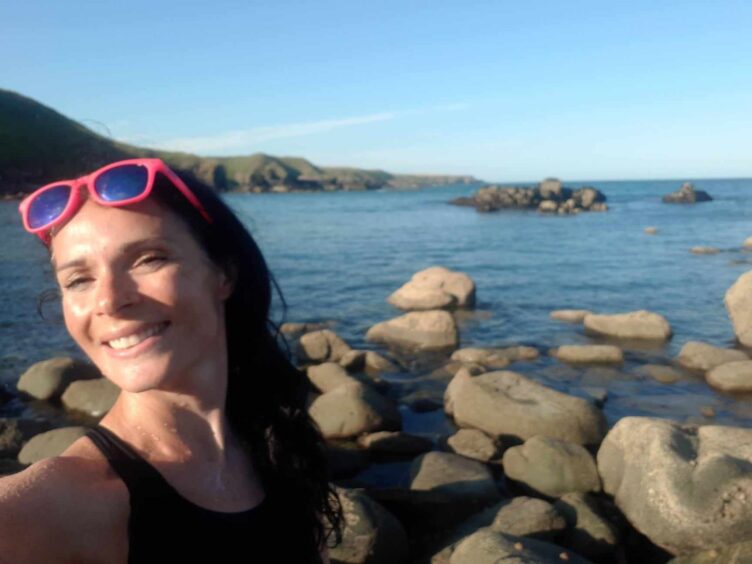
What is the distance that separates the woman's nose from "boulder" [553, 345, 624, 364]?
39.1 feet

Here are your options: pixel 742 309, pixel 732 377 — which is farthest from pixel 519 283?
pixel 732 377

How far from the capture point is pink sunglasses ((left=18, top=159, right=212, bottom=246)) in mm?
1921

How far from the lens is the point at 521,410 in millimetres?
8828

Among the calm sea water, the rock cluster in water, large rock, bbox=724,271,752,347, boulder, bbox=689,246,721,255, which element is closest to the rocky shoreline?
the calm sea water

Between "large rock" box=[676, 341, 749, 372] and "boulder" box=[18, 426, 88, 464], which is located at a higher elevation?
"boulder" box=[18, 426, 88, 464]

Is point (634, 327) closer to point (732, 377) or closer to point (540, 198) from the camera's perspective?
point (732, 377)

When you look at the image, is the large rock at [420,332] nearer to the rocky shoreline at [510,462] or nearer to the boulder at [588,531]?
the rocky shoreline at [510,462]

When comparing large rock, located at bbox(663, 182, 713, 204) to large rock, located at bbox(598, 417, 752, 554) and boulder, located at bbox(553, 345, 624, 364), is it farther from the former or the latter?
large rock, located at bbox(598, 417, 752, 554)

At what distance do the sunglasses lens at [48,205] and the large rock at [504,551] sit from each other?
413 cm

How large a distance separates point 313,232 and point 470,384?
33.7 metres

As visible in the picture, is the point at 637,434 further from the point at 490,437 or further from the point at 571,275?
the point at 571,275

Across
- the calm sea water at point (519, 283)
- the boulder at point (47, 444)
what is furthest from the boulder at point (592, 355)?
the boulder at point (47, 444)

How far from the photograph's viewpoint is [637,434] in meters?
7.02

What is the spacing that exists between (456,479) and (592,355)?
676 centimetres
